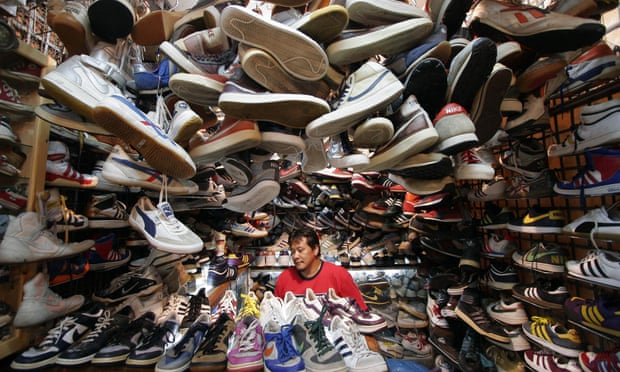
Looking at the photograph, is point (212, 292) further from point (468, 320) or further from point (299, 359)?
point (468, 320)

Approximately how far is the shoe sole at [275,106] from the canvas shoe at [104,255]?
1.46m

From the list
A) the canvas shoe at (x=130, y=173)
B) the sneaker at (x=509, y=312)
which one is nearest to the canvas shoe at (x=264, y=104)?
the canvas shoe at (x=130, y=173)

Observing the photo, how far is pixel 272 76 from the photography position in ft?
3.07

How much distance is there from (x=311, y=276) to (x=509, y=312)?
4.62 ft

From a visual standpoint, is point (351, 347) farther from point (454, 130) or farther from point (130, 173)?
point (130, 173)

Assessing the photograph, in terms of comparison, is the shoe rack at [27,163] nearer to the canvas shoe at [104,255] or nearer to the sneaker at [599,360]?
the canvas shoe at [104,255]

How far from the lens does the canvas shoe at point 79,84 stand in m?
0.85

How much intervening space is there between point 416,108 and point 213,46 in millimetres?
865

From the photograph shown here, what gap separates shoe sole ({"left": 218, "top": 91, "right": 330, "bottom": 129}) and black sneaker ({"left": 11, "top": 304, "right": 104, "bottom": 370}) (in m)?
1.14

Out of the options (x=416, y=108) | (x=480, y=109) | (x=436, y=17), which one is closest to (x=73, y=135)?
(x=416, y=108)

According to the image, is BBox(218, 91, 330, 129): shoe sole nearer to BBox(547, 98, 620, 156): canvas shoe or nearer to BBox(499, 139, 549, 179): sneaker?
BBox(547, 98, 620, 156): canvas shoe

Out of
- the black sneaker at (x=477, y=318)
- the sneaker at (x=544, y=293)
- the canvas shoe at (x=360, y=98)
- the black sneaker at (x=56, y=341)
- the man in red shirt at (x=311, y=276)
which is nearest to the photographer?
the canvas shoe at (x=360, y=98)

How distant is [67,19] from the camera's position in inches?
39.3

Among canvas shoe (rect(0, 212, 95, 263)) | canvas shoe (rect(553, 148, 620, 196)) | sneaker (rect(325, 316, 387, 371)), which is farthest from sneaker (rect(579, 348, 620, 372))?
canvas shoe (rect(0, 212, 95, 263))
